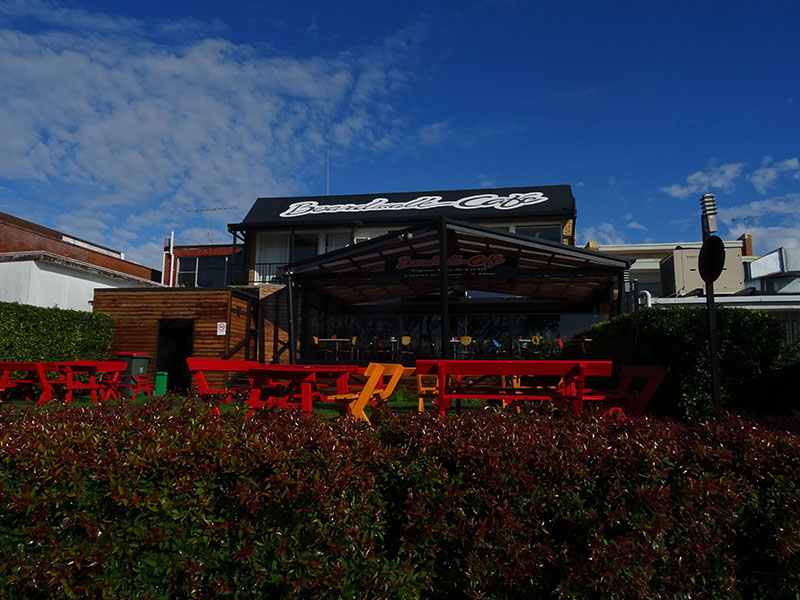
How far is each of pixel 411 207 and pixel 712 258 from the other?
18444 millimetres

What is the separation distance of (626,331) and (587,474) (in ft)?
19.8

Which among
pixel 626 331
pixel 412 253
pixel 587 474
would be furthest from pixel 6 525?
pixel 412 253

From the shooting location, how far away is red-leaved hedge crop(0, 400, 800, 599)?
230 centimetres

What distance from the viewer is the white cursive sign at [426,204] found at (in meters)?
21.4

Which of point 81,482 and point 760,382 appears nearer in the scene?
point 81,482

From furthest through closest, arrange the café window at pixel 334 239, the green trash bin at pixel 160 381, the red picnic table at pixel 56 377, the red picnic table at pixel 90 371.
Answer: the café window at pixel 334 239 → the green trash bin at pixel 160 381 → the red picnic table at pixel 90 371 → the red picnic table at pixel 56 377

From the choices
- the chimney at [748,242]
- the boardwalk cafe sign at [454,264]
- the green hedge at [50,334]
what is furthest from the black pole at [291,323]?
the chimney at [748,242]

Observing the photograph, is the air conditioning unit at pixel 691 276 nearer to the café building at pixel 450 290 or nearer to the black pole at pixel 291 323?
the café building at pixel 450 290

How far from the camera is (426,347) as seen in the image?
16062mm

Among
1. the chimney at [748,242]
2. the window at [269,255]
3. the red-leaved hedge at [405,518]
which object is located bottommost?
the red-leaved hedge at [405,518]

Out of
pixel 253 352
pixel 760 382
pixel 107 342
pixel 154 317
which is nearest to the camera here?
pixel 760 382

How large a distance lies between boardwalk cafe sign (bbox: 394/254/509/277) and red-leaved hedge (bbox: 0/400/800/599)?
484 inches

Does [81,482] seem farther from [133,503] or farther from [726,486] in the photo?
[726,486]

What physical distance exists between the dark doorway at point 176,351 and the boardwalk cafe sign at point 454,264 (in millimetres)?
7162
